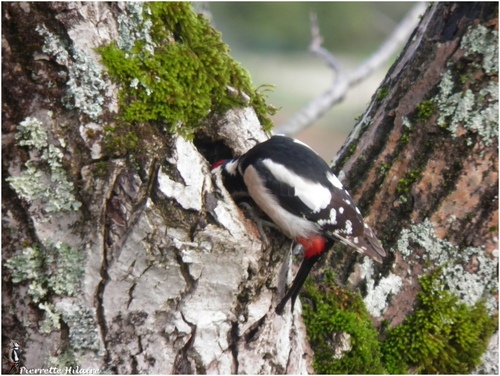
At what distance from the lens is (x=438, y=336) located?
2.53 meters

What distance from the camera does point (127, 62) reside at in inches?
85.4

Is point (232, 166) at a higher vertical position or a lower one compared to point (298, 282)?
higher

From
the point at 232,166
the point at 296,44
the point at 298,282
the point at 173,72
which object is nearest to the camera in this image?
the point at 173,72

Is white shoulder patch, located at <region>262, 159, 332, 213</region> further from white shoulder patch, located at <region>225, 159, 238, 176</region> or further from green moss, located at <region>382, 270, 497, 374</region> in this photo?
green moss, located at <region>382, 270, 497, 374</region>

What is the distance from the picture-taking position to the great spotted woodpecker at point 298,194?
2527 millimetres

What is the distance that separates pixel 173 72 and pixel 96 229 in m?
0.62

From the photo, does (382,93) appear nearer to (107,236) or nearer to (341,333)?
(341,333)

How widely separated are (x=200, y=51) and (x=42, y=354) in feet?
3.92

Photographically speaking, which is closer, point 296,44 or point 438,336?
point 438,336

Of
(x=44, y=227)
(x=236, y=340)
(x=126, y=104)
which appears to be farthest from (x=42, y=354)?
(x=126, y=104)

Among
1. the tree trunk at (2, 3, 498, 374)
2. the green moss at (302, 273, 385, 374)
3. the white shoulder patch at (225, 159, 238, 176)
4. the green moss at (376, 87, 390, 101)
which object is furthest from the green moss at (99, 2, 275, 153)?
the green moss at (302, 273, 385, 374)

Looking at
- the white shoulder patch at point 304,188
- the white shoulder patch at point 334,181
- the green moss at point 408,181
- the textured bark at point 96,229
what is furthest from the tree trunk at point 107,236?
the green moss at point 408,181

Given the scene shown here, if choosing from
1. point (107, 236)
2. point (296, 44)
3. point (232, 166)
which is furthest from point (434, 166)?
point (296, 44)

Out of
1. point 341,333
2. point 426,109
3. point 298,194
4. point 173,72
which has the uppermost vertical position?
point 426,109
